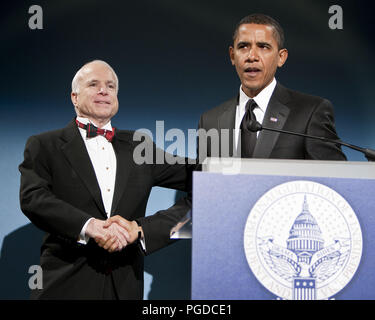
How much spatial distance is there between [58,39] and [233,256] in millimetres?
2035

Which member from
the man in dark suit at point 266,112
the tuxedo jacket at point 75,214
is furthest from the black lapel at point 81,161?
the man in dark suit at point 266,112

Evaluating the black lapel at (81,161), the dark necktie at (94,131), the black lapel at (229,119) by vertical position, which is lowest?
the black lapel at (81,161)

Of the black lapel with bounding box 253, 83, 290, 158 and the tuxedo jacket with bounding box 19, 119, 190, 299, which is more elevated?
the black lapel with bounding box 253, 83, 290, 158

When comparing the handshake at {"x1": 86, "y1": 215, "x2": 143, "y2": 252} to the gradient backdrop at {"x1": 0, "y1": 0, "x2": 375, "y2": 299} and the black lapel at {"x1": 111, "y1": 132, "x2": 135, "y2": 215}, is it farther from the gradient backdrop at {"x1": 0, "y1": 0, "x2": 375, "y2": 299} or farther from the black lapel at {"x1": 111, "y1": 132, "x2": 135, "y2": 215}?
the gradient backdrop at {"x1": 0, "y1": 0, "x2": 375, "y2": 299}

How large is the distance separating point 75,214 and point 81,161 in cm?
27

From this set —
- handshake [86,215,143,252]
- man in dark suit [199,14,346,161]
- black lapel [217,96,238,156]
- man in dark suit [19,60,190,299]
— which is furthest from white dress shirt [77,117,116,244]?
black lapel [217,96,238,156]

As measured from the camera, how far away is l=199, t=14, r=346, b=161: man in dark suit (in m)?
1.98

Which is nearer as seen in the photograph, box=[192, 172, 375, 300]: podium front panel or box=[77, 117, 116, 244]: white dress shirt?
box=[192, 172, 375, 300]: podium front panel

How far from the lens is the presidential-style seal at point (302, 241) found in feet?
4.67

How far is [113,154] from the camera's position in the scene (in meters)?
2.21

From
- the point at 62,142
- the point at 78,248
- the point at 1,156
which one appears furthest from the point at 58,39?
the point at 78,248

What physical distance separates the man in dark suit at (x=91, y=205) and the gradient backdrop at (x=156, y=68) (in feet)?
2.36

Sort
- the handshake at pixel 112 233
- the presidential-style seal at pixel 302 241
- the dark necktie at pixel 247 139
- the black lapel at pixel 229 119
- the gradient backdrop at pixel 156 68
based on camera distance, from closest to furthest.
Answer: the presidential-style seal at pixel 302 241, the handshake at pixel 112 233, the dark necktie at pixel 247 139, the black lapel at pixel 229 119, the gradient backdrop at pixel 156 68

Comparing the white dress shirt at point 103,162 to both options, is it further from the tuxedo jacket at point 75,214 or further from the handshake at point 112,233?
the handshake at point 112,233
